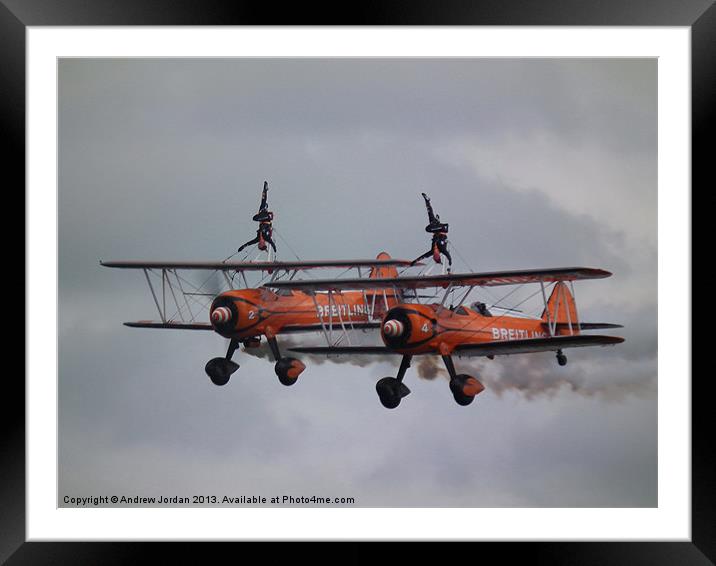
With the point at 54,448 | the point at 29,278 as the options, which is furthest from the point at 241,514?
the point at 29,278

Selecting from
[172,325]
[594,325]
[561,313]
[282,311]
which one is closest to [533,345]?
[594,325]

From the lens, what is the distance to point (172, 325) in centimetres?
1357

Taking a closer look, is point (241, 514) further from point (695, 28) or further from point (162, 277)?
point (695, 28)

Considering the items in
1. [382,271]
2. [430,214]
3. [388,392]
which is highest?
[430,214]

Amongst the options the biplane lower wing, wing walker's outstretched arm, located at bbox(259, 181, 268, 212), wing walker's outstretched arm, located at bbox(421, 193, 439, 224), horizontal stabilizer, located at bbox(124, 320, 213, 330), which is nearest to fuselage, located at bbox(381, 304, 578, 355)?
wing walker's outstretched arm, located at bbox(421, 193, 439, 224)

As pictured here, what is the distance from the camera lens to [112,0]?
11469 mm

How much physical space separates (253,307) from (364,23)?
3.98 meters

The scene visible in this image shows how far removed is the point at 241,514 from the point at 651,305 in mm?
5384

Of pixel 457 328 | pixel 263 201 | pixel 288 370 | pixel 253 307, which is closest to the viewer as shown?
pixel 457 328

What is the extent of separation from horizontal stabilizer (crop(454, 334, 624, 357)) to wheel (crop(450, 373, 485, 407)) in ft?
0.94

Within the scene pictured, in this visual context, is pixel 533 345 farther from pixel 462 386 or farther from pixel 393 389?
pixel 393 389

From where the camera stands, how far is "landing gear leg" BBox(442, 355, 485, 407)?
487 inches

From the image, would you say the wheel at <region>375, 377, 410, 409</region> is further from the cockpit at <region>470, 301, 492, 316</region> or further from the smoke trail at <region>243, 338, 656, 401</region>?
the cockpit at <region>470, 301, 492, 316</region>

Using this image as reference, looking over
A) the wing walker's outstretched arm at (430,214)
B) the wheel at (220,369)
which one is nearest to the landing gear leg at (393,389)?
the wing walker's outstretched arm at (430,214)
